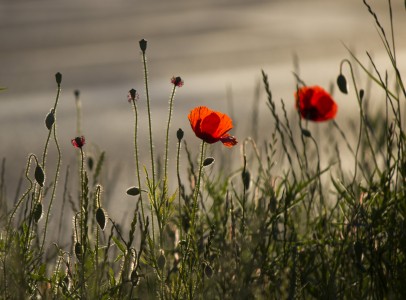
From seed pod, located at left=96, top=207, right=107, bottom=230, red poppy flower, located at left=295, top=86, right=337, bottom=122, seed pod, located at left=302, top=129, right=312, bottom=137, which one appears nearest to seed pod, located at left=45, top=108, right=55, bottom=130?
seed pod, located at left=96, top=207, right=107, bottom=230

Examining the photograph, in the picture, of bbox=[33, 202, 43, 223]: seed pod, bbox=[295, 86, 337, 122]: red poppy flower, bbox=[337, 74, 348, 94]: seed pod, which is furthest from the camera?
bbox=[295, 86, 337, 122]: red poppy flower

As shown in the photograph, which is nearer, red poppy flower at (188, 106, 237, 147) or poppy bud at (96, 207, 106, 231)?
poppy bud at (96, 207, 106, 231)

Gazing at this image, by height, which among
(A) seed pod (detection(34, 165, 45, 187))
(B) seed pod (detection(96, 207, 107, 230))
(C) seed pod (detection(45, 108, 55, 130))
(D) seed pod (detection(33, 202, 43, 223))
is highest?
→ (C) seed pod (detection(45, 108, 55, 130))

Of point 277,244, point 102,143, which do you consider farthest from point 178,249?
point 102,143

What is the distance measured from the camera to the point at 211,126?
265 centimetres

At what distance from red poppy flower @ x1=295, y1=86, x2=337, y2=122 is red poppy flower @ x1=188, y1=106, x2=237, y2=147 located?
2.92 ft

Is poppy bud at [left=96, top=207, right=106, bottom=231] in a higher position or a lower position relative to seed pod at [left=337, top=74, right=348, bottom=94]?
lower

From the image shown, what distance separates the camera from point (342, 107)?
661cm

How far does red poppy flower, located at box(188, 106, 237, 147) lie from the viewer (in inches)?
104

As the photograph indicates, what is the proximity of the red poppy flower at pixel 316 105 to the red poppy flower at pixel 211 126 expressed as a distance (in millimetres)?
890

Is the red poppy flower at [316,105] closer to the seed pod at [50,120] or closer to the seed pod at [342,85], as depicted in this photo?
the seed pod at [342,85]

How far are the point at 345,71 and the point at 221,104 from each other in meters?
0.97

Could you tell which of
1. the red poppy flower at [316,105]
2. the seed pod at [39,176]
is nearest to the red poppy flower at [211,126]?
the seed pod at [39,176]

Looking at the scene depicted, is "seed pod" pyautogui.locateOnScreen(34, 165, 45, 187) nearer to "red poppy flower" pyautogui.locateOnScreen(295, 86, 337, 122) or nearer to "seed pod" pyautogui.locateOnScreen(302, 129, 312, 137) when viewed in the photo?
"seed pod" pyautogui.locateOnScreen(302, 129, 312, 137)
